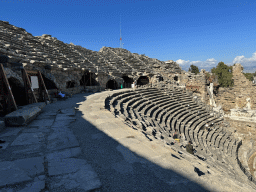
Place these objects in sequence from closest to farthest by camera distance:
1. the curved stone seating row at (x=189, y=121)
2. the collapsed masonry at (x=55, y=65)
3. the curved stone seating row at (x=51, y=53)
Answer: the collapsed masonry at (x=55, y=65) → the curved stone seating row at (x=189, y=121) → the curved stone seating row at (x=51, y=53)

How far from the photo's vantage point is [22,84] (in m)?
10.6

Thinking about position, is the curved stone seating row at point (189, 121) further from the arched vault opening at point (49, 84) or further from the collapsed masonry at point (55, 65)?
the collapsed masonry at point (55, 65)

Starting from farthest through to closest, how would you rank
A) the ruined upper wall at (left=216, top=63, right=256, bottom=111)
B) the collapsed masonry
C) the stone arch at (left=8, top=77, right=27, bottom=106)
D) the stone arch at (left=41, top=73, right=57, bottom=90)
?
the ruined upper wall at (left=216, top=63, right=256, bottom=111) → the stone arch at (left=41, top=73, right=57, bottom=90) → the collapsed masonry → the stone arch at (left=8, top=77, right=27, bottom=106)

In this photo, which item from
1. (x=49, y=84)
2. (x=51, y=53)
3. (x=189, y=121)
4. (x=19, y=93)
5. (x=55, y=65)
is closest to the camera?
(x=19, y=93)

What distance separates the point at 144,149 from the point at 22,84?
413 inches

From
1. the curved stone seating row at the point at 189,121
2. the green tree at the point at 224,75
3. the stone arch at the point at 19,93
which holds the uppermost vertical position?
the green tree at the point at 224,75

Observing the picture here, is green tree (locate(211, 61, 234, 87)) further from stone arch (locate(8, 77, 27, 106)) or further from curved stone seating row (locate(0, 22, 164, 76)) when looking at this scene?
stone arch (locate(8, 77, 27, 106))

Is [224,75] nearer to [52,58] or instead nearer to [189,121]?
[189,121]

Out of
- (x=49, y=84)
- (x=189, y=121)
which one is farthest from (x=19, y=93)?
(x=189, y=121)

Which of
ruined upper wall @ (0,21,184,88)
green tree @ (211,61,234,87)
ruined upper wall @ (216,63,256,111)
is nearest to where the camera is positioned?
ruined upper wall @ (0,21,184,88)

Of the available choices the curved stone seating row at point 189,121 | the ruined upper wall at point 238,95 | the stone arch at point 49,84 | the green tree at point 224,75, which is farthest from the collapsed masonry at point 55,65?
the ruined upper wall at point 238,95

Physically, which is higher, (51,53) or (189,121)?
(51,53)

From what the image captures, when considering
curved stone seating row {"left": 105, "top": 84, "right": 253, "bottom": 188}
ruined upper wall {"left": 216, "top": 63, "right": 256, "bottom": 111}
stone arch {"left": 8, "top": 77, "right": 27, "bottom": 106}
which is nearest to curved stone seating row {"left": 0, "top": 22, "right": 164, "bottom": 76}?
stone arch {"left": 8, "top": 77, "right": 27, "bottom": 106}

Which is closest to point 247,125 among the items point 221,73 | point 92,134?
point 221,73
